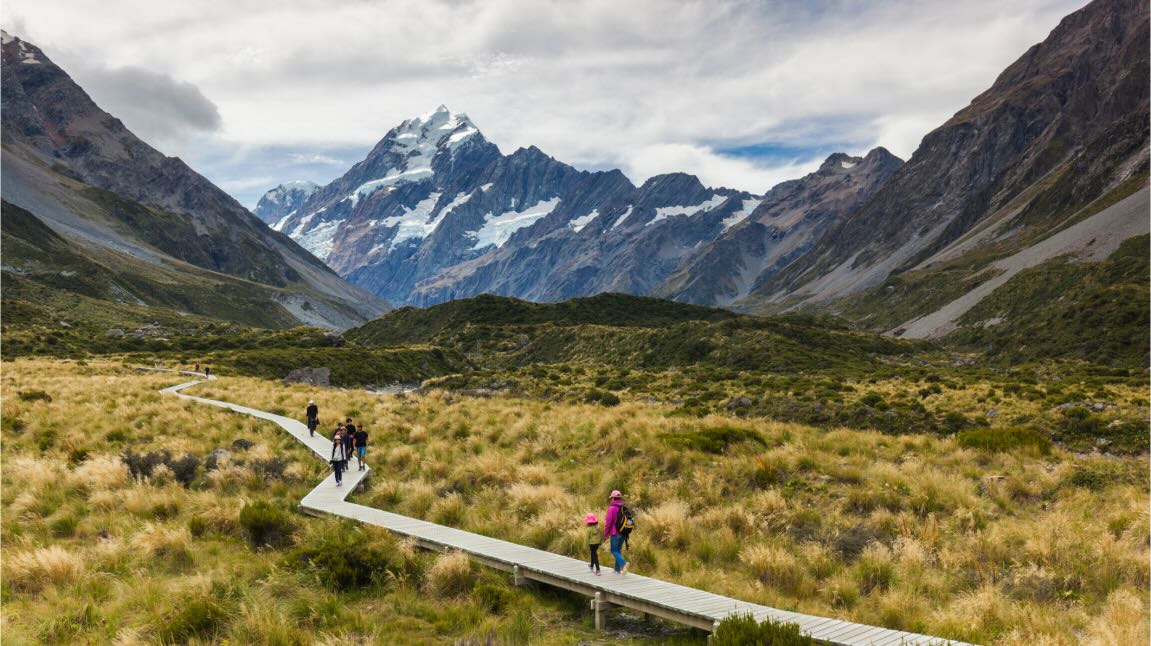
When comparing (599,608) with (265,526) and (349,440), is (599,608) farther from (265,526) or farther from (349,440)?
(349,440)

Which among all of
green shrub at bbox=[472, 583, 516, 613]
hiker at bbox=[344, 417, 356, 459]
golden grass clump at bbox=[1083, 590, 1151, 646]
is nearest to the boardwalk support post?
green shrub at bbox=[472, 583, 516, 613]

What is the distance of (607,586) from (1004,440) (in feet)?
52.7

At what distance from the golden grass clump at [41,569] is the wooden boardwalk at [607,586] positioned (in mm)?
4810

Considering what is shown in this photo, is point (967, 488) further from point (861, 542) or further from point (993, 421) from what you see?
point (993, 421)

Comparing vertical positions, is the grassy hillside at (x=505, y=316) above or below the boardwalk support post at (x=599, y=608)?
above

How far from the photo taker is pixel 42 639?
895cm

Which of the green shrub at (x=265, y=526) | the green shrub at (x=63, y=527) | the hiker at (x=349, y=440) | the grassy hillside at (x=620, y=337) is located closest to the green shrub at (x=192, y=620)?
the green shrub at (x=265, y=526)

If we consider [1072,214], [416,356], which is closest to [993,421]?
[416,356]

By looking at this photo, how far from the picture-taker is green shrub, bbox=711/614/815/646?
320 inches

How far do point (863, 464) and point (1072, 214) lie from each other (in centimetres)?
16983

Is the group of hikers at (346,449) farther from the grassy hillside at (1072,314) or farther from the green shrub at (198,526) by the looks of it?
the grassy hillside at (1072,314)

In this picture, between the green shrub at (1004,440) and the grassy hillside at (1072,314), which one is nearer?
the green shrub at (1004,440)

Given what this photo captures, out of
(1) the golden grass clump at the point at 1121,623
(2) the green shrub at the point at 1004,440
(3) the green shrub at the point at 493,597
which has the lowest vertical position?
(3) the green shrub at the point at 493,597

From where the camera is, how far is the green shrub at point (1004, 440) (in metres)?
19.2
